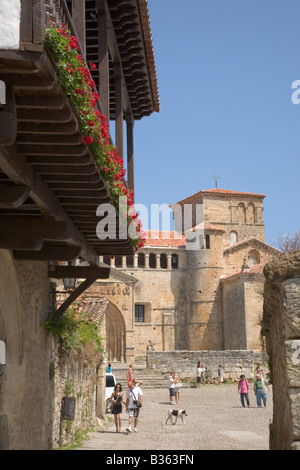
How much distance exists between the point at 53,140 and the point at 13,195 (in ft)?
2.31

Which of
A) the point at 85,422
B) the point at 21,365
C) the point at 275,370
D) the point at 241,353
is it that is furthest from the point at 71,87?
the point at 241,353

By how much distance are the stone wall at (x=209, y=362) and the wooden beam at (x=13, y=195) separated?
2665 cm

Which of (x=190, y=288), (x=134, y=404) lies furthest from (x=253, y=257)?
(x=134, y=404)

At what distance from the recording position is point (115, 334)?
40.5 m

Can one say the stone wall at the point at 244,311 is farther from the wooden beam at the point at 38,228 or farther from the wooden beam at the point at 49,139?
the wooden beam at the point at 49,139

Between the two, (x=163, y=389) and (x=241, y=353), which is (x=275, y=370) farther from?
(x=241, y=353)

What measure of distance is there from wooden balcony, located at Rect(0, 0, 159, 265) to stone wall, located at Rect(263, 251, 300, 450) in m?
1.87

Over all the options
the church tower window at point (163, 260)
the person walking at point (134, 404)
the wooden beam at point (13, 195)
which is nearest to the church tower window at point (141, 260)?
the church tower window at point (163, 260)

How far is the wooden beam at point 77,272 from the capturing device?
930 cm

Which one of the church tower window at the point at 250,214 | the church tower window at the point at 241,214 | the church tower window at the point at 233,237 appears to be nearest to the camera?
the church tower window at the point at 233,237

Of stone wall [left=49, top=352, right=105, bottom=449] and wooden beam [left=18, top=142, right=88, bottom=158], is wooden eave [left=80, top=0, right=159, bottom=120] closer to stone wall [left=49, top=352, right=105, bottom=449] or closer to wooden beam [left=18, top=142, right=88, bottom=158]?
wooden beam [left=18, top=142, right=88, bottom=158]

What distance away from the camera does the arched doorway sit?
131 ft

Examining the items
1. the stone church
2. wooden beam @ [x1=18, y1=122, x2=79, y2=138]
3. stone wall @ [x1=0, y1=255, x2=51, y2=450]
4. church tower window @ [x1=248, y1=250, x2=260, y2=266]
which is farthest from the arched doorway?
wooden beam @ [x1=18, y1=122, x2=79, y2=138]
